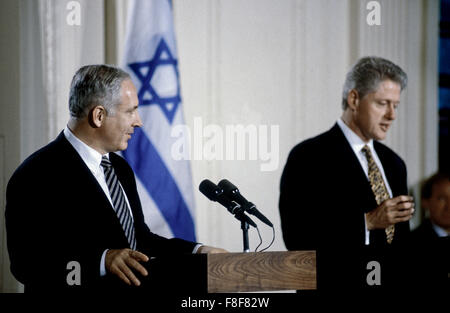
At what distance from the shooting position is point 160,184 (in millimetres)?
2859

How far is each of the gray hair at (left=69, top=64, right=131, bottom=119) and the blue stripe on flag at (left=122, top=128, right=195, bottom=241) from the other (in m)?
0.46

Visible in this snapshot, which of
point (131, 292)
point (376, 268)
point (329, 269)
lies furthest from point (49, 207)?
point (376, 268)

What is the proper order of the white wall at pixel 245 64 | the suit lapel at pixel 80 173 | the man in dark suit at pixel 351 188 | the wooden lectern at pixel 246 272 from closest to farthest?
the suit lapel at pixel 80 173
the wooden lectern at pixel 246 272
the white wall at pixel 245 64
the man in dark suit at pixel 351 188

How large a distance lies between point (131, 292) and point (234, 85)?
1.21 metres

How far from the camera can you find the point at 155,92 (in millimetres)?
2877

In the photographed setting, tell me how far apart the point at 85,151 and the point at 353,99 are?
139cm

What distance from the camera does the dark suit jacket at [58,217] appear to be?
229 centimetres

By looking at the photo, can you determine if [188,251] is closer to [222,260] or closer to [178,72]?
[222,260]

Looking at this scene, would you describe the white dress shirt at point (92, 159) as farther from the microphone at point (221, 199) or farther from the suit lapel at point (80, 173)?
the microphone at point (221, 199)

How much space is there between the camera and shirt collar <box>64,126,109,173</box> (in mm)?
2344

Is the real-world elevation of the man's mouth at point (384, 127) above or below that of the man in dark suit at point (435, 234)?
above

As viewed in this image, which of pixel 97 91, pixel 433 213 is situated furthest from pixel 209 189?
pixel 433 213

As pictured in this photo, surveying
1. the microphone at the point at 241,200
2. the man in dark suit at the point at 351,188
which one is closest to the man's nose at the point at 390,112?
the man in dark suit at the point at 351,188

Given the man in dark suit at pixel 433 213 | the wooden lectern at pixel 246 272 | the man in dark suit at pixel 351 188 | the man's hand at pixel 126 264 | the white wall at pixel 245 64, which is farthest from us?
the man in dark suit at pixel 433 213
